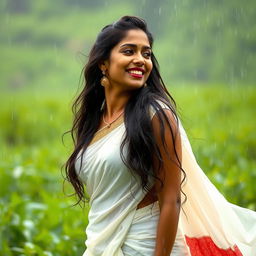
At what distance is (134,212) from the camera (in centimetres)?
320

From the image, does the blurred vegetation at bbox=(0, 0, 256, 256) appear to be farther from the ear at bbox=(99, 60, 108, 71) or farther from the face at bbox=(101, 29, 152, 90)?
the face at bbox=(101, 29, 152, 90)

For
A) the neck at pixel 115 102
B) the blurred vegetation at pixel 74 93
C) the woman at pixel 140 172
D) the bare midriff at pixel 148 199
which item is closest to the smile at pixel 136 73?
the woman at pixel 140 172

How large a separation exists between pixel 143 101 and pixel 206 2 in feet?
86.3

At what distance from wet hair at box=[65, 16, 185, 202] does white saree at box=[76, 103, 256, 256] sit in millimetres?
63

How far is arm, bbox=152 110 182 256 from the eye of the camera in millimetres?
3109

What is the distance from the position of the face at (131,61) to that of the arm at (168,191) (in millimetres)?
257

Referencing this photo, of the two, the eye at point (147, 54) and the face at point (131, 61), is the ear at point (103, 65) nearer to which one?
→ the face at point (131, 61)

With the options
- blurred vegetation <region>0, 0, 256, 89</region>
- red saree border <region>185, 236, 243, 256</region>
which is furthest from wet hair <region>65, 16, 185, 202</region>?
blurred vegetation <region>0, 0, 256, 89</region>

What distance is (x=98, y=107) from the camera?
3643mm

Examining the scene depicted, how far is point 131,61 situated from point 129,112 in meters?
0.23

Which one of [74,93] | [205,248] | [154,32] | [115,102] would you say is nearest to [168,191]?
[205,248]

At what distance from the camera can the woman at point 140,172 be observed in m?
3.13

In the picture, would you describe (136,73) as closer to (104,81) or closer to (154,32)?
(104,81)

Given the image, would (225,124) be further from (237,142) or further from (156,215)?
(156,215)
